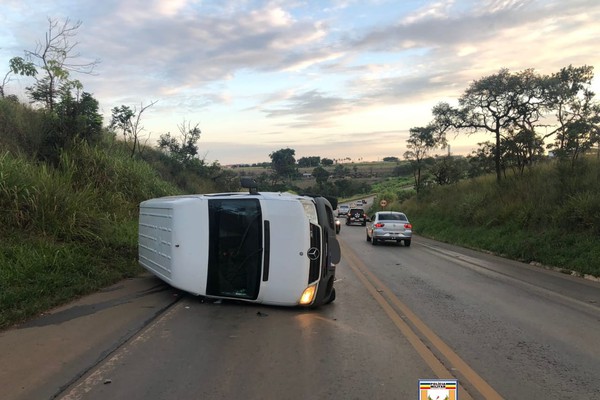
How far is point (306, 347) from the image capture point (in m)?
5.63

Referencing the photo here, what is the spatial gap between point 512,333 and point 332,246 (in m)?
2.83

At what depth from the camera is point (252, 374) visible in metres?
4.74

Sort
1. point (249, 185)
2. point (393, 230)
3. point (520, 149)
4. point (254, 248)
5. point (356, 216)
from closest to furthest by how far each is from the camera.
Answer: point (254, 248) < point (249, 185) < point (393, 230) < point (520, 149) < point (356, 216)

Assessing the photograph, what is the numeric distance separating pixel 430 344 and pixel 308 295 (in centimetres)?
210

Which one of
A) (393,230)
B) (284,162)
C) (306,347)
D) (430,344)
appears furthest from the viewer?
(284,162)

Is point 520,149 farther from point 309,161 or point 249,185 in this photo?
point 309,161

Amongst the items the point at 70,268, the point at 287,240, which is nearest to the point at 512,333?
the point at 287,240

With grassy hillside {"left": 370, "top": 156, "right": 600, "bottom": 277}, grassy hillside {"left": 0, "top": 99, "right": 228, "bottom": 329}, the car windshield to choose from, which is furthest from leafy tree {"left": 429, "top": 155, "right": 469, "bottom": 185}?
grassy hillside {"left": 0, "top": 99, "right": 228, "bottom": 329}

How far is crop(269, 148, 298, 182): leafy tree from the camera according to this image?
342 ft

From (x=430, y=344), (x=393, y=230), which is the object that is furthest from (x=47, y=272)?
(x=393, y=230)

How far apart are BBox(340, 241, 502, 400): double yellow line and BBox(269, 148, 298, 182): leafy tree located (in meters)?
93.3

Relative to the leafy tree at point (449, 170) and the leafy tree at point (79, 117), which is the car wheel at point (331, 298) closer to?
the leafy tree at point (79, 117)

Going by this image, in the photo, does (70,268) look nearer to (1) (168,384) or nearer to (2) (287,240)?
(2) (287,240)

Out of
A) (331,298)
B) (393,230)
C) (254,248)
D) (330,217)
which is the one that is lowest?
(393,230)
